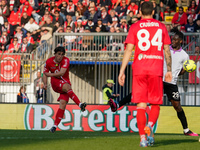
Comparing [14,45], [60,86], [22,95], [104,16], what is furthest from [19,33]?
[60,86]

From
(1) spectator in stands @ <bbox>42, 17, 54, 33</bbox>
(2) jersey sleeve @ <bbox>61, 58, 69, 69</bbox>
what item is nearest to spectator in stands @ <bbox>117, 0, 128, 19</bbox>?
(1) spectator in stands @ <bbox>42, 17, 54, 33</bbox>

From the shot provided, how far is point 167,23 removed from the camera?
71.5ft

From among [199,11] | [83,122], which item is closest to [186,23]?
[199,11]

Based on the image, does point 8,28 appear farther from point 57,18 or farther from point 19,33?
point 57,18

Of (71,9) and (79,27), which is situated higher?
(71,9)

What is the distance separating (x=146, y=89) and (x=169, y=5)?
1560 cm

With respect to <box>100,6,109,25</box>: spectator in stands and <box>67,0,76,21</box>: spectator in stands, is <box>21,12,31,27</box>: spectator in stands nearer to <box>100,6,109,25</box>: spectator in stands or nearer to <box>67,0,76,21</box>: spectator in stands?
<box>67,0,76,21</box>: spectator in stands

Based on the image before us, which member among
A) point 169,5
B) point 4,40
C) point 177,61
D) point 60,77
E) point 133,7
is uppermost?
point 169,5

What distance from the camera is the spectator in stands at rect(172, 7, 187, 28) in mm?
21031

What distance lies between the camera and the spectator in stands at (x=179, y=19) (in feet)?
69.0

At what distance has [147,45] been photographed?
764 cm

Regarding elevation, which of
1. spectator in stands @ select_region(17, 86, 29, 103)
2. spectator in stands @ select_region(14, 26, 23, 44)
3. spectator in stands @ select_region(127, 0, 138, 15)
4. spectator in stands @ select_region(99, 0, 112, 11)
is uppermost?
spectator in stands @ select_region(99, 0, 112, 11)

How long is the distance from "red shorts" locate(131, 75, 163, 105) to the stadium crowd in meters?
11.7

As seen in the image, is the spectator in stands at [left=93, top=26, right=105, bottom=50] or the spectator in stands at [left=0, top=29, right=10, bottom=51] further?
the spectator in stands at [left=0, top=29, right=10, bottom=51]
